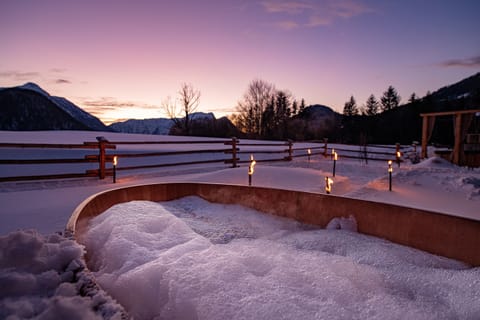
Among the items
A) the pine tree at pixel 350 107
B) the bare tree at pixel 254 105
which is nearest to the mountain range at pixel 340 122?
the pine tree at pixel 350 107

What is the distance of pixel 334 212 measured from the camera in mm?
2338

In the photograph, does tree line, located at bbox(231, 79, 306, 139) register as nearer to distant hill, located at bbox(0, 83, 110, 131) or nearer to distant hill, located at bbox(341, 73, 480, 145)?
distant hill, located at bbox(341, 73, 480, 145)

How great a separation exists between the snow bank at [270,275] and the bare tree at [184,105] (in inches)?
885

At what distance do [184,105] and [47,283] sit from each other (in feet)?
78.6

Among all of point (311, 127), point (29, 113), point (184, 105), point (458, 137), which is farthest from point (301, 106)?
point (29, 113)

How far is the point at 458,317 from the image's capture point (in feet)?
4.27

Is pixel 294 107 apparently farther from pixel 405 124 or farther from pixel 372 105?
pixel 405 124

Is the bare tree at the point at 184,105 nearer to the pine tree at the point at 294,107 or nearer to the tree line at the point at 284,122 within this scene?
the tree line at the point at 284,122

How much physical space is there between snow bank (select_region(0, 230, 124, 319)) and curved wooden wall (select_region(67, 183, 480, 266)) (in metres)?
0.34

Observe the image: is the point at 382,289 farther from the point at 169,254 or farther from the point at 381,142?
the point at 381,142

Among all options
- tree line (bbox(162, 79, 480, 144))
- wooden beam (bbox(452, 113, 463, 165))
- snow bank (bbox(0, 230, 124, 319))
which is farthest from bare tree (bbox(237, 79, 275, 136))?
snow bank (bbox(0, 230, 124, 319))

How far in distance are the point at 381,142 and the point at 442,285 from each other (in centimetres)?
3175

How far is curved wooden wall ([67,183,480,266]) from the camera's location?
1702mm

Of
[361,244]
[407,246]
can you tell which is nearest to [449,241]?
[407,246]
